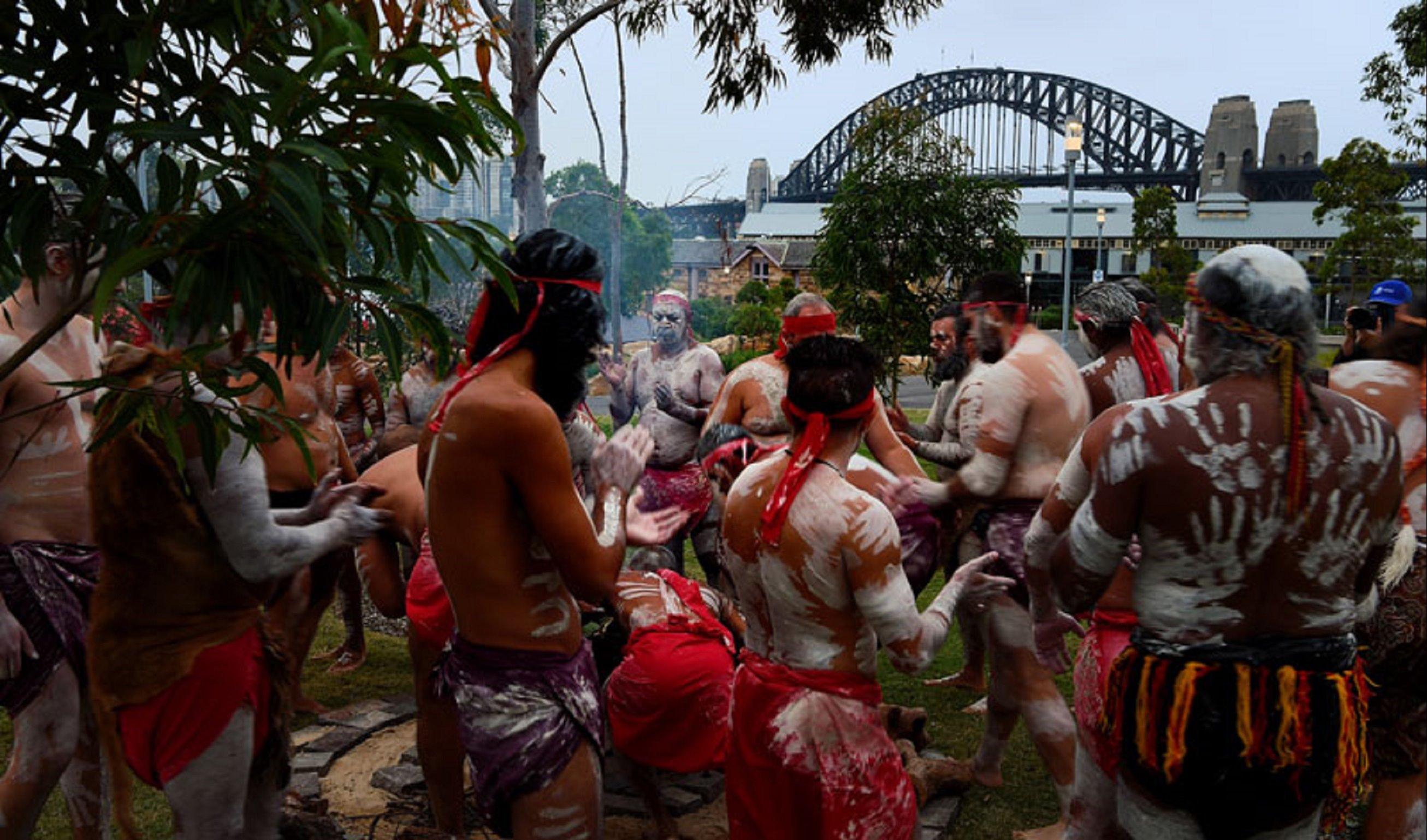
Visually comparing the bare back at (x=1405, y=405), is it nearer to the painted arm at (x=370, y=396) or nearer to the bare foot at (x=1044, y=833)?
the bare foot at (x=1044, y=833)

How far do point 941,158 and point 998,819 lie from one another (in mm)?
9012

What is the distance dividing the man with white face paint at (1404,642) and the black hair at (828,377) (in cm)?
184

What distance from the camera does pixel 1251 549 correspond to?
244cm

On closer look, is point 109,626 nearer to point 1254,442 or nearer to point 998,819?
point 1254,442

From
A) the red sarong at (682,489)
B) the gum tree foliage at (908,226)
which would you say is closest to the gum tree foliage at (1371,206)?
the gum tree foliage at (908,226)

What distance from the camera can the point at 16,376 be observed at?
3486 millimetres

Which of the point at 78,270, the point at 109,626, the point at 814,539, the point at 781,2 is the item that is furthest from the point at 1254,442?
the point at 781,2

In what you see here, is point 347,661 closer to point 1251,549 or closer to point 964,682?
point 964,682

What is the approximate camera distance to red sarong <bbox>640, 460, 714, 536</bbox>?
666cm

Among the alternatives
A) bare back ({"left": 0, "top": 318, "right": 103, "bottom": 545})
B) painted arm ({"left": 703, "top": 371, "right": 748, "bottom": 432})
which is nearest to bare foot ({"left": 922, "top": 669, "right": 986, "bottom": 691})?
painted arm ({"left": 703, "top": 371, "right": 748, "bottom": 432})

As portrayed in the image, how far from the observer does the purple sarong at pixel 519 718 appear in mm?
2746

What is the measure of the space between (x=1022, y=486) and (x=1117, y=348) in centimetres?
84

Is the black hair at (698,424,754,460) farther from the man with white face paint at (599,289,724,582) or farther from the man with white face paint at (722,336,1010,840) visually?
the man with white face paint at (722,336,1010,840)

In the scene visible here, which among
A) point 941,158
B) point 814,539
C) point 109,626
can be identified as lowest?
point 109,626
